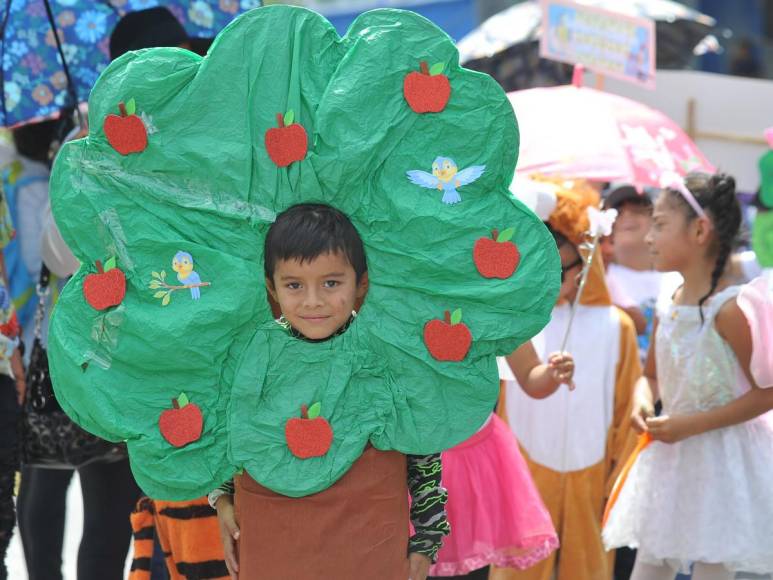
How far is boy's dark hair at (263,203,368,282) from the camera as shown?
116 inches

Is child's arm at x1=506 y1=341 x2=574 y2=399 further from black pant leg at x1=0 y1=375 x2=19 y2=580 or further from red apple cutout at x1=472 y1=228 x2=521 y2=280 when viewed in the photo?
black pant leg at x1=0 y1=375 x2=19 y2=580

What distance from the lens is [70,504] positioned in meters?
7.04

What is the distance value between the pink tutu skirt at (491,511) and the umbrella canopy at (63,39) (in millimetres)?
1804

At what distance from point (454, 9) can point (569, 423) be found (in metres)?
11.3

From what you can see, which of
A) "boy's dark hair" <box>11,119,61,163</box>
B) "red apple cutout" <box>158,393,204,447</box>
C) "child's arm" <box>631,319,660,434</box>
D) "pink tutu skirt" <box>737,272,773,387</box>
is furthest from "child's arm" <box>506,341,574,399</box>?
"boy's dark hair" <box>11,119,61,163</box>

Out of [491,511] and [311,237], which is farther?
[491,511]

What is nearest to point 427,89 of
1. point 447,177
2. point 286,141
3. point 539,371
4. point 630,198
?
point 447,177

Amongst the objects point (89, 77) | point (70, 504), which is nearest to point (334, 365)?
point (89, 77)

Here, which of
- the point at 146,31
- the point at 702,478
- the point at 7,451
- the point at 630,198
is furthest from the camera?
the point at 630,198

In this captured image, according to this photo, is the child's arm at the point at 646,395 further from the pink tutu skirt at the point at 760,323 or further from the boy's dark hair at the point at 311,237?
the boy's dark hair at the point at 311,237

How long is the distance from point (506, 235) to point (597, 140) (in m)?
2.40

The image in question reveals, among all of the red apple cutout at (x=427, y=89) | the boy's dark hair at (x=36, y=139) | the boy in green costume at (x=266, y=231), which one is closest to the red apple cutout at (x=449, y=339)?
the boy in green costume at (x=266, y=231)

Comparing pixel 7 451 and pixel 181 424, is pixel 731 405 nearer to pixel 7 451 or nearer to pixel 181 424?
pixel 181 424

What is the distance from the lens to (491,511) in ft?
13.4
